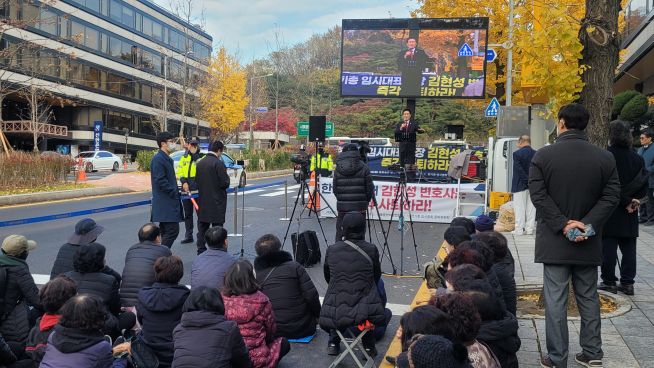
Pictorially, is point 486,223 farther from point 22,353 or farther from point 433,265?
point 22,353

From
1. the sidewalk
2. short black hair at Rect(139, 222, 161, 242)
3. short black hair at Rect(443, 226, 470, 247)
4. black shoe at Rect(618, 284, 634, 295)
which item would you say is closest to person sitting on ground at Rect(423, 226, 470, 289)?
short black hair at Rect(443, 226, 470, 247)

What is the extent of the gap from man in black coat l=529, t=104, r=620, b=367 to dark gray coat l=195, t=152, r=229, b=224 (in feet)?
18.0

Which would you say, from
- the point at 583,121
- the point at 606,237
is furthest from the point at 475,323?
the point at 606,237

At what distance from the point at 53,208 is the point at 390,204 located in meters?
8.65

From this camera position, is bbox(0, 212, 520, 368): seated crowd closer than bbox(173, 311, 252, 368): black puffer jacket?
Yes

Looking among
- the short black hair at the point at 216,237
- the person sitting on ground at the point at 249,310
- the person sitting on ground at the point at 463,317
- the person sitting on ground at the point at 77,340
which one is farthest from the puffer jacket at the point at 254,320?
the person sitting on ground at the point at 463,317

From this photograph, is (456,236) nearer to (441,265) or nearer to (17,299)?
(441,265)

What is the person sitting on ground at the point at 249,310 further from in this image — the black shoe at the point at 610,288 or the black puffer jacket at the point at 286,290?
the black shoe at the point at 610,288

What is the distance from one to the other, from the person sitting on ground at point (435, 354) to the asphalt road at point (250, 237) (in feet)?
8.50

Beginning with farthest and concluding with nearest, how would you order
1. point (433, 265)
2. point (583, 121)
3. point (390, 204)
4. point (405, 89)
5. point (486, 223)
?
point (405, 89)
point (390, 204)
point (486, 223)
point (433, 265)
point (583, 121)

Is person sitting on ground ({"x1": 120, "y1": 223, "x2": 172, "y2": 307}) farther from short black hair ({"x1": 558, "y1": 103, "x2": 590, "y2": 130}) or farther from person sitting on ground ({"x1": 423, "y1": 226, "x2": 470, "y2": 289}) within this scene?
short black hair ({"x1": 558, "y1": 103, "x2": 590, "y2": 130})

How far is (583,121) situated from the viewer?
13.6 feet

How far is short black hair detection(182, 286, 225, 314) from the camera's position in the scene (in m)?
3.68

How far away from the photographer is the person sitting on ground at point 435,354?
235cm
